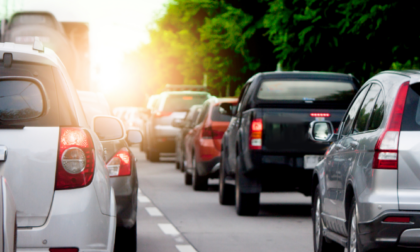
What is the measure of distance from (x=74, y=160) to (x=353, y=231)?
2.26 meters

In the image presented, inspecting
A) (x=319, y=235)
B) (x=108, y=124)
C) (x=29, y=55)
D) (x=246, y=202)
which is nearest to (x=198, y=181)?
(x=246, y=202)

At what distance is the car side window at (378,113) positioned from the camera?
5973 mm

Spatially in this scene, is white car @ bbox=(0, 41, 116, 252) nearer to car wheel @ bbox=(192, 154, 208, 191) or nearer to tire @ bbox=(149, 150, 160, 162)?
car wheel @ bbox=(192, 154, 208, 191)

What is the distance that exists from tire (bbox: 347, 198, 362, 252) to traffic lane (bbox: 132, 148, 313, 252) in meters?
2.31

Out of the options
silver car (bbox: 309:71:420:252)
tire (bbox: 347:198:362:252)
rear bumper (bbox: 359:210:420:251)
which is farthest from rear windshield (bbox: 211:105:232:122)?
rear bumper (bbox: 359:210:420:251)

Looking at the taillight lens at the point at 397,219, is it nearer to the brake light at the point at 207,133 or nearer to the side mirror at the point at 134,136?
the side mirror at the point at 134,136

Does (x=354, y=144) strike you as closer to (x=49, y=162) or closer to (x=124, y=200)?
(x=124, y=200)

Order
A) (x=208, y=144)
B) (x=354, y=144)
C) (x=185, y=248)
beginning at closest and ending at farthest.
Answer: (x=354, y=144), (x=185, y=248), (x=208, y=144)

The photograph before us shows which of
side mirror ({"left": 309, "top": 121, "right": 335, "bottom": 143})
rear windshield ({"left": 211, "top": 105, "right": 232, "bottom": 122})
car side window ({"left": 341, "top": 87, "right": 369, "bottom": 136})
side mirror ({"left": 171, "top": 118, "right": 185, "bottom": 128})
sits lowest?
side mirror ({"left": 171, "top": 118, "right": 185, "bottom": 128})

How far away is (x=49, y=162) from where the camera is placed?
4.77 meters

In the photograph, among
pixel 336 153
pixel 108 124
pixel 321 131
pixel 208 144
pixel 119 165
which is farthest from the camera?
pixel 208 144

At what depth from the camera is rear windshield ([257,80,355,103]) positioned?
11.3m

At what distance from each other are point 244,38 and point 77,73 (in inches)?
260

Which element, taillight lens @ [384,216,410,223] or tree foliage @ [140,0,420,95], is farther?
tree foliage @ [140,0,420,95]
